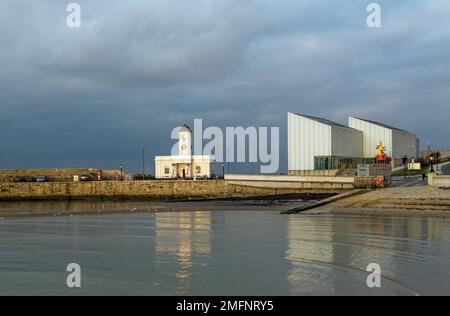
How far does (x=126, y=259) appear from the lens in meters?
14.6

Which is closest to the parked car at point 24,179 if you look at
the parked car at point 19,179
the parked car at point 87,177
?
the parked car at point 19,179

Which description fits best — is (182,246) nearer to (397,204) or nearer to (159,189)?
(397,204)

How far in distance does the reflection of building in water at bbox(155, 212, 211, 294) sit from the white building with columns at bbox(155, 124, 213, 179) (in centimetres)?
4573

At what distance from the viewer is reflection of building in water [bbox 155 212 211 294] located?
12.4m

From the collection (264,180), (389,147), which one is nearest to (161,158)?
(264,180)

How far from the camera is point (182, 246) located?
1691cm

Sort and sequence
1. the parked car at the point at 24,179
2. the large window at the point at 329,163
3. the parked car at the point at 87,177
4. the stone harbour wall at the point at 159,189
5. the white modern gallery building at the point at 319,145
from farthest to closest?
the parked car at the point at 24,179 → the parked car at the point at 87,177 → the large window at the point at 329,163 → the white modern gallery building at the point at 319,145 → the stone harbour wall at the point at 159,189

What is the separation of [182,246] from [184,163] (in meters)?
55.7

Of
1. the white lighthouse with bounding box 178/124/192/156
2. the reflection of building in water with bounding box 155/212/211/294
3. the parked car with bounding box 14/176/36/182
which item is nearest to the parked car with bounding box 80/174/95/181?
the parked car with bounding box 14/176/36/182

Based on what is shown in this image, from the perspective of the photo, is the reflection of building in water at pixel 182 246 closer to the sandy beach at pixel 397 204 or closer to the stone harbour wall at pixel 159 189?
the sandy beach at pixel 397 204

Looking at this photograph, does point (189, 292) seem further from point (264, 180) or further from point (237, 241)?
point (264, 180)

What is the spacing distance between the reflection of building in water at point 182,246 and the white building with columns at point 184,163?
45729 millimetres

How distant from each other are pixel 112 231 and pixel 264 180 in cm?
3534

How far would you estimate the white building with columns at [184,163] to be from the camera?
71750mm
